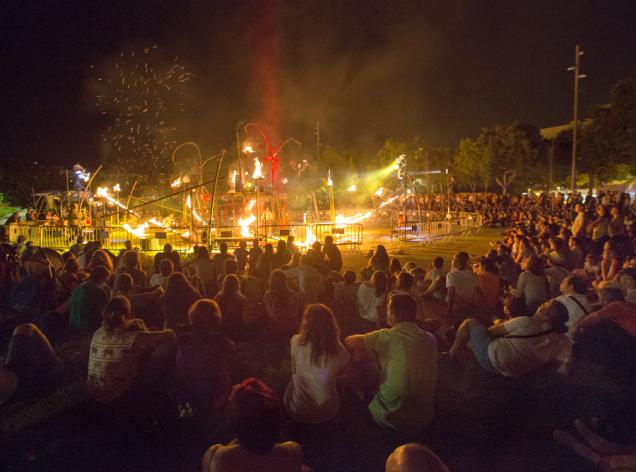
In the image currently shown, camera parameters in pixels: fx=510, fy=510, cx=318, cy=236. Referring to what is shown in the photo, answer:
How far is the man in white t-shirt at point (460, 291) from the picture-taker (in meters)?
8.05

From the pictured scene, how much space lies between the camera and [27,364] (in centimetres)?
589

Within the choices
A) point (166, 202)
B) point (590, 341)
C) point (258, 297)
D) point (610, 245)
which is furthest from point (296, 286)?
point (166, 202)

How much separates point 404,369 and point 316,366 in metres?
0.81

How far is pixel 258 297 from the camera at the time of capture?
8.64m

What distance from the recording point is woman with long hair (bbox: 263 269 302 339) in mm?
7512

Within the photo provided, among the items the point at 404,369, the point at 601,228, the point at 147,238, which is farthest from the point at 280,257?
the point at 147,238

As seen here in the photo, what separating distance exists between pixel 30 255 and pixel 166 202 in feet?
107

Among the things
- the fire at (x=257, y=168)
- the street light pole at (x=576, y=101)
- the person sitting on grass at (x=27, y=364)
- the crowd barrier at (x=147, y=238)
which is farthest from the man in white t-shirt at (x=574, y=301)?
the street light pole at (x=576, y=101)

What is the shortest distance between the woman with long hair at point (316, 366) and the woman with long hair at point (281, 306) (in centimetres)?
253

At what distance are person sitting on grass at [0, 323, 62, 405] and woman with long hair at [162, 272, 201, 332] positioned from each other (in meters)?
1.50

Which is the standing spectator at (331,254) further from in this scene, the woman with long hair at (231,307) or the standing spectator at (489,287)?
the woman with long hair at (231,307)

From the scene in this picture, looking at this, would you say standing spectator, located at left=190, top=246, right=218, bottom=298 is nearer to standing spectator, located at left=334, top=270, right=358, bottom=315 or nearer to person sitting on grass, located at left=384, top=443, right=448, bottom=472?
standing spectator, located at left=334, top=270, right=358, bottom=315

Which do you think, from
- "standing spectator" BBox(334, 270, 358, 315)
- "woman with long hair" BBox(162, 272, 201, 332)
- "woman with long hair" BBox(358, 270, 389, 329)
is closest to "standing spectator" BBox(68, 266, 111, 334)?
"woman with long hair" BBox(162, 272, 201, 332)

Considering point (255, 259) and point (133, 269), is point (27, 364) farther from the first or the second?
point (255, 259)
